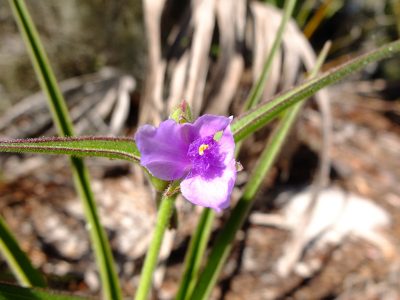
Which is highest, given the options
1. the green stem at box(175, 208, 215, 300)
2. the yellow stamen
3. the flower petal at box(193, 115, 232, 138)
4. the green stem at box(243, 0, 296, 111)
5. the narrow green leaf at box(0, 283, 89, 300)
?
the green stem at box(243, 0, 296, 111)

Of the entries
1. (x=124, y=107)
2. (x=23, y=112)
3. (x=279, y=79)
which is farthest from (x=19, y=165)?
(x=279, y=79)

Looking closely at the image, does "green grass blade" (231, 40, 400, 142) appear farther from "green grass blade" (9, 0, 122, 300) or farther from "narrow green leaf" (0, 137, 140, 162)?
"green grass blade" (9, 0, 122, 300)

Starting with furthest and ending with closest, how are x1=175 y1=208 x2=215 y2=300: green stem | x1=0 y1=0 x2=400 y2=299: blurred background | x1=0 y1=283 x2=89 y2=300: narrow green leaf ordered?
1. x1=0 y1=0 x2=400 y2=299: blurred background
2. x1=175 y1=208 x2=215 y2=300: green stem
3. x1=0 y1=283 x2=89 y2=300: narrow green leaf

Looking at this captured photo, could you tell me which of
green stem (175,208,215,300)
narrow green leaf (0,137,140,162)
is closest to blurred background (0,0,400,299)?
green stem (175,208,215,300)

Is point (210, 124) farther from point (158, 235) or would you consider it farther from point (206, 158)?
point (158, 235)

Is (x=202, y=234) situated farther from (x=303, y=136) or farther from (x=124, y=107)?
A: (x=303, y=136)

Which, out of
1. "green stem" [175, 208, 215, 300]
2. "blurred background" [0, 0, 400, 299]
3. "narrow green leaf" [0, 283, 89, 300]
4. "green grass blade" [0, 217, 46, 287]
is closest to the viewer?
"narrow green leaf" [0, 283, 89, 300]

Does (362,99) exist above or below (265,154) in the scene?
above
